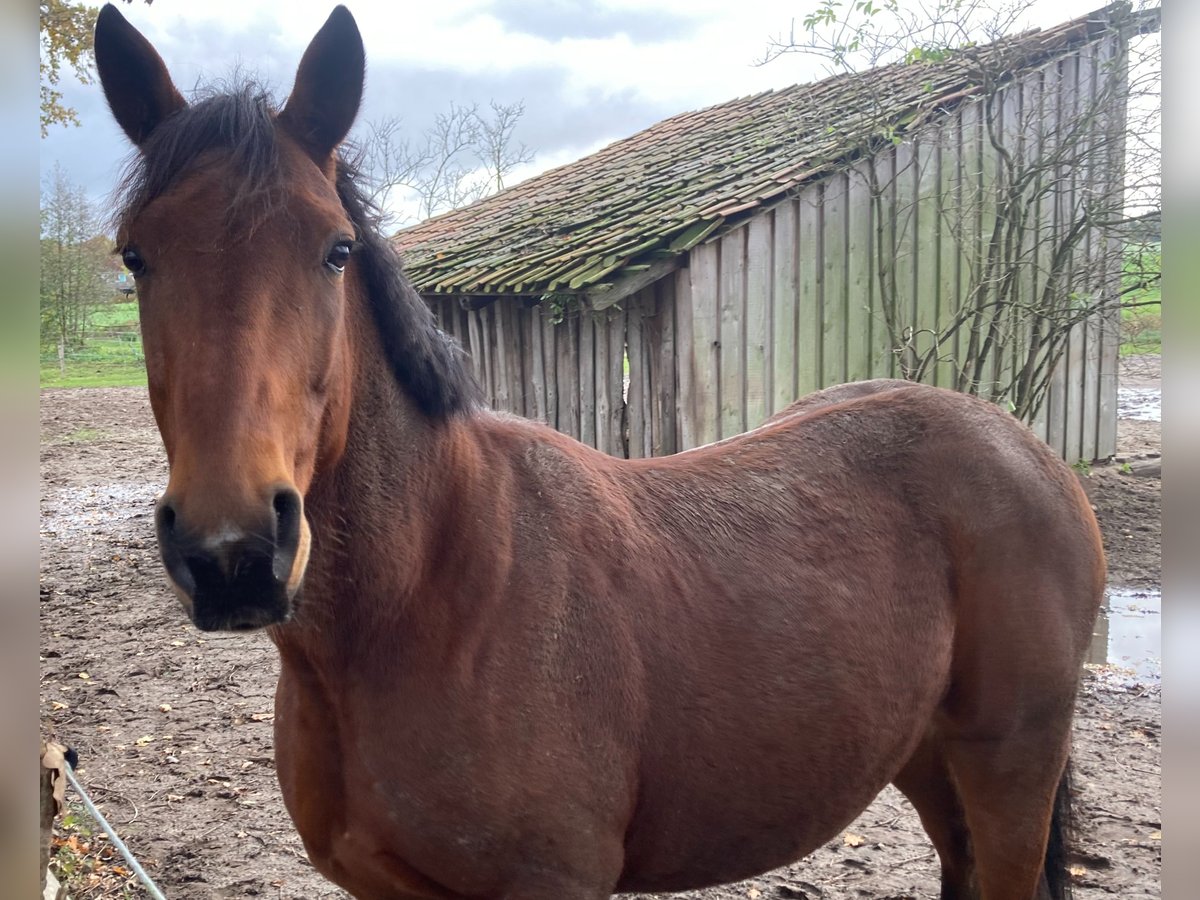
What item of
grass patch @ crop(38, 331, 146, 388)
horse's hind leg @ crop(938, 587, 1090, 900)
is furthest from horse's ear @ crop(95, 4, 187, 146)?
grass patch @ crop(38, 331, 146, 388)

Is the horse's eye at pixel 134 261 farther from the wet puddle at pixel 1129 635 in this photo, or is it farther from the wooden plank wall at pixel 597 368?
the wet puddle at pixel 1129 635

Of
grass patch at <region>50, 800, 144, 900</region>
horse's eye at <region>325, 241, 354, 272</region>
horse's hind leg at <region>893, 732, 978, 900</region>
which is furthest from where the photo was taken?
grass patch at <region>50, 800, 144, 900</region>

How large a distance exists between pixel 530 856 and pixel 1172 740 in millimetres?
1502

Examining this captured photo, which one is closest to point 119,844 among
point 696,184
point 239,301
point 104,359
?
point 239,301

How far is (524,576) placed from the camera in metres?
1.99

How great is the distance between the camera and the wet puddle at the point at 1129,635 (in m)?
5.71

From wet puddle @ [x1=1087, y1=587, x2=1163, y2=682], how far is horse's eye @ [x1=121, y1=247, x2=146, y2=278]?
18.4 feet

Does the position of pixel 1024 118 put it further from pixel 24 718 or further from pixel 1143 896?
pixel 24 718

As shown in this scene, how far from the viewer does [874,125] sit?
795 cm

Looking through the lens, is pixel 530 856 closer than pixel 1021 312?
Yes

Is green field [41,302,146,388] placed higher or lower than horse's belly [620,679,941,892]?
higher

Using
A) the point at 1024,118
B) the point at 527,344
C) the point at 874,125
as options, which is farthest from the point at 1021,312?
the point at 527,344

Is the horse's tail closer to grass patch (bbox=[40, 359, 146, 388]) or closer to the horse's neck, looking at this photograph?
the horse's neck

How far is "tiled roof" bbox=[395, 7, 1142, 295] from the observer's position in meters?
7.62
